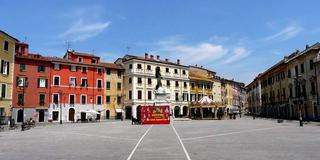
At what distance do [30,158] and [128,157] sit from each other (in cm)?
376

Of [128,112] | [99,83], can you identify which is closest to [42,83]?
[99,83]

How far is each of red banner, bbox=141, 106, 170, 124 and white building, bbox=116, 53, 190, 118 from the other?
27476 millimetres

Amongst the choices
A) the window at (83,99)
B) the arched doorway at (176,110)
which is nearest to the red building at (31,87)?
the window at (83,99)

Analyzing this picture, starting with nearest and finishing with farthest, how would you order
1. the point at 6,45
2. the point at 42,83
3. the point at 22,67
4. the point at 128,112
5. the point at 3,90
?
1. the point at 3,90
2. the point at 6,45
3. the point at 22,67
4. the point at 42,83
5. the point at 128,112

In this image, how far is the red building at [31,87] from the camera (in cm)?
6053

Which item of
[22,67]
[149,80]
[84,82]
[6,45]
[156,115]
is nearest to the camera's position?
[156,115]

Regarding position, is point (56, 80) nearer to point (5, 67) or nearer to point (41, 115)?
point (41, 115)

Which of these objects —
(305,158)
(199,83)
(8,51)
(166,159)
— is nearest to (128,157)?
(166,159)

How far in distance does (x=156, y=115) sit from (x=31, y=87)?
90.0 feet

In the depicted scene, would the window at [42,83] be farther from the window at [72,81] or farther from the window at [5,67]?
the window at [5,67]

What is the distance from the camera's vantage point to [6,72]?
50.3 metres

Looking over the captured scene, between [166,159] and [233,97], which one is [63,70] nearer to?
[166,159]

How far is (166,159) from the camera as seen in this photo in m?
12.6

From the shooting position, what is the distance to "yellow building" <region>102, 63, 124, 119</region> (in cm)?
7450
